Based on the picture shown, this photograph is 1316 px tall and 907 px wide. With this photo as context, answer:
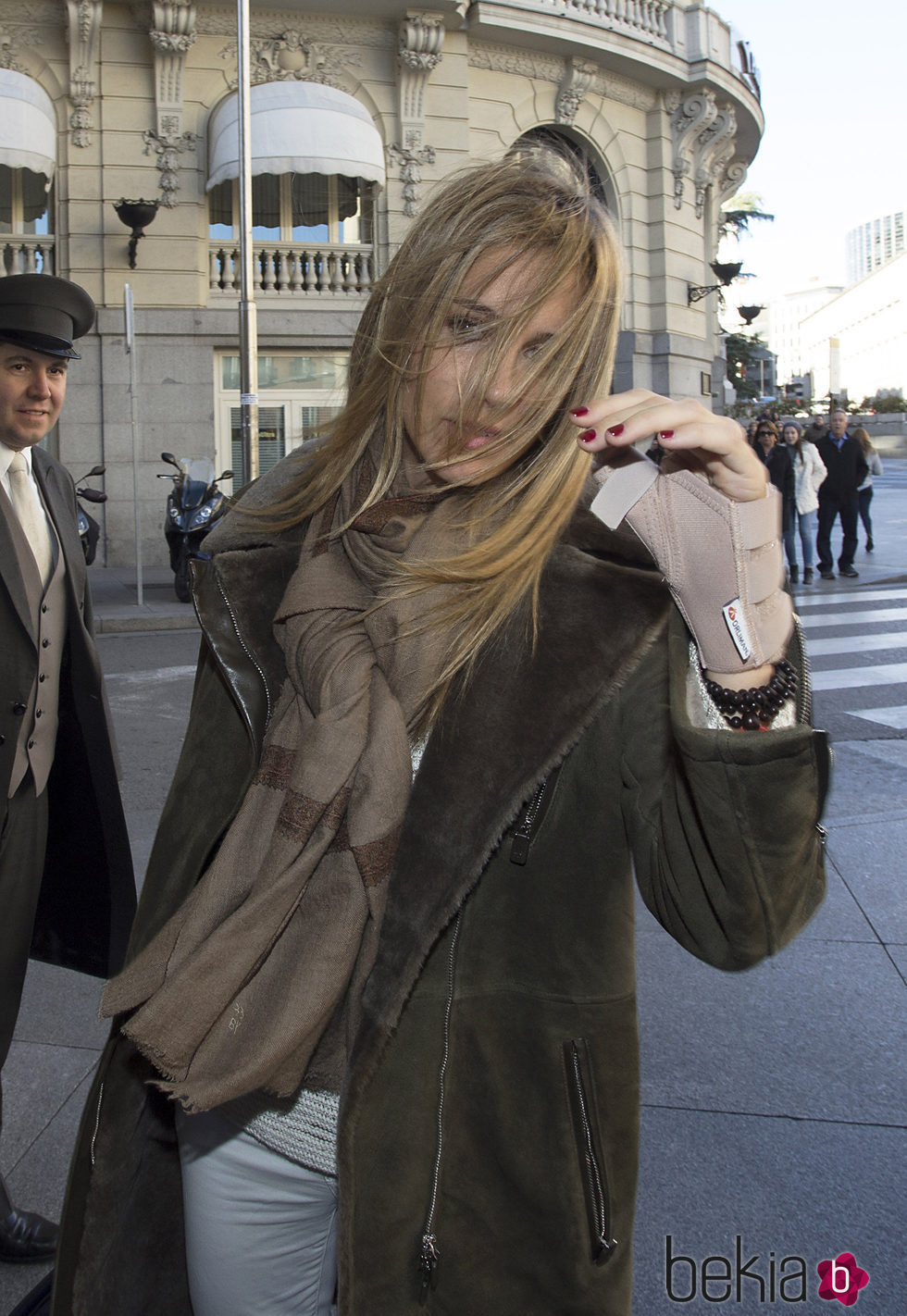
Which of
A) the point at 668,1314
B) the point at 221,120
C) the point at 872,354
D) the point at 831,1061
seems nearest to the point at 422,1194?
the point at 668,1314

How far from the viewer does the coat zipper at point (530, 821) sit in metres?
1.28

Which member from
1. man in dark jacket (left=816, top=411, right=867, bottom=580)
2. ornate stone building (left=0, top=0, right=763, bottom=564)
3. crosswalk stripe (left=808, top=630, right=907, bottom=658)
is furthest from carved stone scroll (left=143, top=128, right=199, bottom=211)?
crosswalk stripe (left=808, top=630, right=907, bottom=658)

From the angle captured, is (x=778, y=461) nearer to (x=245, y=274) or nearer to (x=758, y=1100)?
(x=245, y=274)

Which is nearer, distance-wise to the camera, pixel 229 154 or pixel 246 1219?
pixel 246 1219

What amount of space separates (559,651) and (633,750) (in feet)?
→ 0.47

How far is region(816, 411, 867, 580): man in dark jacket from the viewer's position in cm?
1441

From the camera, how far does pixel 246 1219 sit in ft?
4.49

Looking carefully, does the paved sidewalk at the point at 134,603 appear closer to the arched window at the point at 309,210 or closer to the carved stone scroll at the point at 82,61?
the arched window at the point at 309,210

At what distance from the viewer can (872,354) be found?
120m

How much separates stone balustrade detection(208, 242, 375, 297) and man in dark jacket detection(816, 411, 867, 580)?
23.2 feet

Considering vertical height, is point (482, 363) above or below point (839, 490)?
below

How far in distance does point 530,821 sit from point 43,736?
1.59 metres

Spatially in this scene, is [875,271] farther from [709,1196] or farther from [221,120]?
[709,1196]

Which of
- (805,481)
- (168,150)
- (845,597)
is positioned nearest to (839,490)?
(805,481)
